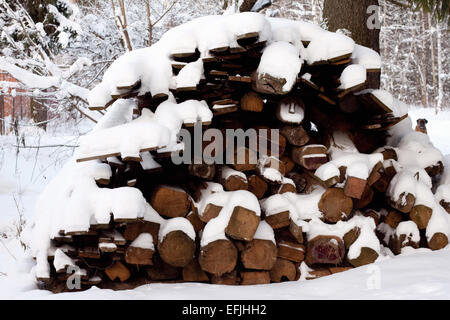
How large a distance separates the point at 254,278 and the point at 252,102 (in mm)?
1121

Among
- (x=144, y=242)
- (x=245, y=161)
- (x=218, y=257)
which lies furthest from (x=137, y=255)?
(x=245, y=161)

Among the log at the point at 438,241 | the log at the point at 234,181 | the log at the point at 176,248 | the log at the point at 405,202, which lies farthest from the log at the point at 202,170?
the log at the point at 438,241

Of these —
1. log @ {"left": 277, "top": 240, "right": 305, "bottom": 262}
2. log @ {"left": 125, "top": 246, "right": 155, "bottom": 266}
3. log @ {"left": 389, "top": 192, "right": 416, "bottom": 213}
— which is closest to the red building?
log @ {"left": 125, "top": 246, "right": 155, "bottom": 266}

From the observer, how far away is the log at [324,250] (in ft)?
8.21

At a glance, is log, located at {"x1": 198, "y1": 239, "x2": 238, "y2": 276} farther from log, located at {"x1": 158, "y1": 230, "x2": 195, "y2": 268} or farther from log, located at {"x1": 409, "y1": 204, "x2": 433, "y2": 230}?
log, located at {"x1": 409, "y1": 204, "x2": 433, "y2": 230}

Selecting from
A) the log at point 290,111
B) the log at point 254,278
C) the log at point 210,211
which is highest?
the log at point 290,111

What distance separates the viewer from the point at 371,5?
390 centimetres

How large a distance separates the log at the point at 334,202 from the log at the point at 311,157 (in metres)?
0.20

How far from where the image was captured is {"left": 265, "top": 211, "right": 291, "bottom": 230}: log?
8.11 feet

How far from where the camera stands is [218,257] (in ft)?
7.60

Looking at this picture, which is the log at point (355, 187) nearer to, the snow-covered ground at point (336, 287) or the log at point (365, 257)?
the log at point (365, 257)
